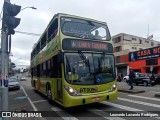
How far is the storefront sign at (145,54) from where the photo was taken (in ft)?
122

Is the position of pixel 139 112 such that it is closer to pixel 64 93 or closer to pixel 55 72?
pixel 64 93

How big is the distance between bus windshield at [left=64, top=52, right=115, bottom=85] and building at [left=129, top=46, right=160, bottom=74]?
27424 mm

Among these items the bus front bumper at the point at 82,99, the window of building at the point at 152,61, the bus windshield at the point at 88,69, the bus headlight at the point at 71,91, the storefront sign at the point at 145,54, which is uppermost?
the storefront sign at the point at 145,54

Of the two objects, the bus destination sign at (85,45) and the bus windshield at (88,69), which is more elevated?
the bus destination sign at (85,45)

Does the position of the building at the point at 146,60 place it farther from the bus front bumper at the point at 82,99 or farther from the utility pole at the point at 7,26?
the utility pole at the point at 7,26

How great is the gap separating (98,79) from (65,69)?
150 cm

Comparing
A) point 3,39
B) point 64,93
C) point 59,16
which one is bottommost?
point 64,93

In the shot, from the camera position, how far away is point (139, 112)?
834cm

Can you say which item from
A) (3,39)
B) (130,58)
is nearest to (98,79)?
(3,39)

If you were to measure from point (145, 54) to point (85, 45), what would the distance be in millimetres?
33528

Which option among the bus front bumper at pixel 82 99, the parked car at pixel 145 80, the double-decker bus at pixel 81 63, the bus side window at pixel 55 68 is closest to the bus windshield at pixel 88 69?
the double-decker bus at pixel 81 63

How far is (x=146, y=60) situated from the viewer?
3984 centimetres

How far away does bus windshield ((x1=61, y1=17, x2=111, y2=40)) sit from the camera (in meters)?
9.14

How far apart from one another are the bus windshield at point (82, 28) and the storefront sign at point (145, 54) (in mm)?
29305
